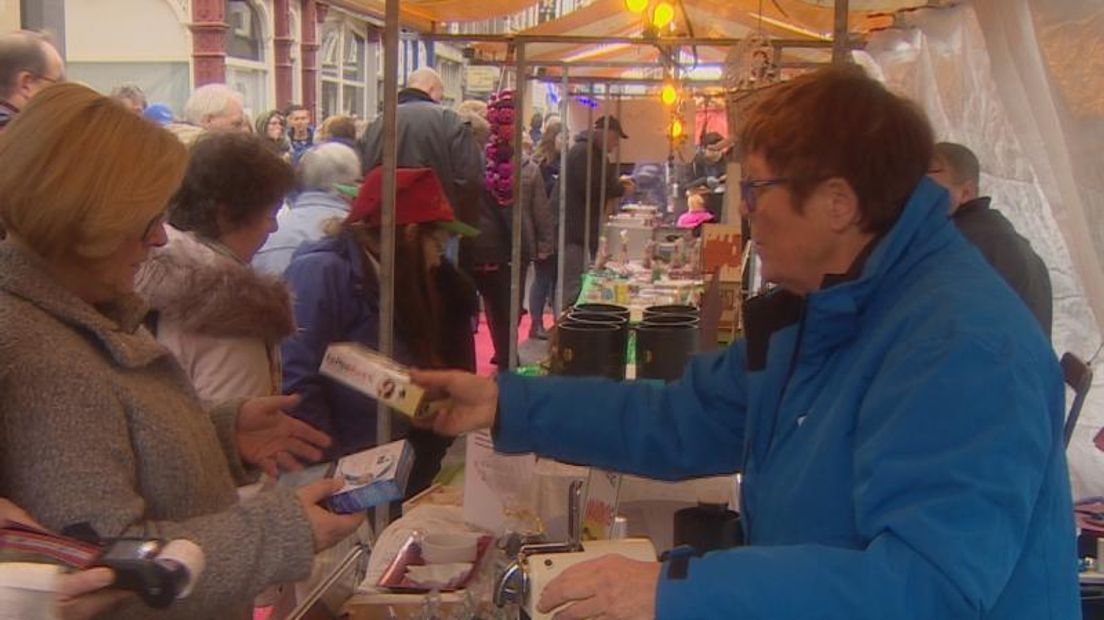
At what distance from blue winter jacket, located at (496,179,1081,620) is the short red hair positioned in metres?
0.04

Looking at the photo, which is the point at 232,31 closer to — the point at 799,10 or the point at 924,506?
the point at 799,10

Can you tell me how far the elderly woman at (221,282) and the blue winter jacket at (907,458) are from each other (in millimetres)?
1471

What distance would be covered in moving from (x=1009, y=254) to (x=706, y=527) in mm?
2035

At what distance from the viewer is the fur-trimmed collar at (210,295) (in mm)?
2742

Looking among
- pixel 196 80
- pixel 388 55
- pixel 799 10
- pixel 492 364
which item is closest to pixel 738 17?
pixel 799 10

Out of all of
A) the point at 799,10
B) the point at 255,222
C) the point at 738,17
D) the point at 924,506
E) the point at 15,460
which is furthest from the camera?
the point at 738,17

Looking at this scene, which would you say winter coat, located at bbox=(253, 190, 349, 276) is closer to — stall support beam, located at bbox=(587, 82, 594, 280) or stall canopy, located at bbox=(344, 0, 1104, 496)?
stall canopy, located at bbox=(344, 0, 1104, 496)

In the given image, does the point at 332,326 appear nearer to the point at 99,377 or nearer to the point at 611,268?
the point at 99,377

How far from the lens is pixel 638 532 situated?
8.79 feet

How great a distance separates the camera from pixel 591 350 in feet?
12.3

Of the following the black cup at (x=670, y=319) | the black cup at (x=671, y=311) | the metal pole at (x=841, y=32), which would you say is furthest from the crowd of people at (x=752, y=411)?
the black cup at (x=671, y=311)

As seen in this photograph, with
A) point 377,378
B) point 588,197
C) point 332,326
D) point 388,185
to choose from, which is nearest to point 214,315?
point 388,185

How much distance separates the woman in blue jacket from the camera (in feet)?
11.4

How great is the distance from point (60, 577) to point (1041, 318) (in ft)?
11.2
